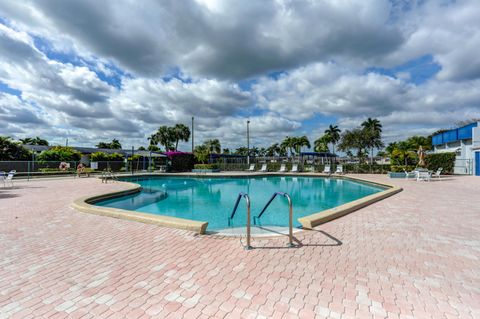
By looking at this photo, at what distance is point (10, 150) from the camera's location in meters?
21.4

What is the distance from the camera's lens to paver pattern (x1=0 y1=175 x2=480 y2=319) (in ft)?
7.10

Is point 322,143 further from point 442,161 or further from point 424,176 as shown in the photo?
point 424,176

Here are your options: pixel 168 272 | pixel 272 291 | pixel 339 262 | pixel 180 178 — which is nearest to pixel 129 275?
pixel 168 272

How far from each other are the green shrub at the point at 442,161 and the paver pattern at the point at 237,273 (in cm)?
1906

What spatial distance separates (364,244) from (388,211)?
2.99m

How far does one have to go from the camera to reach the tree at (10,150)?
20.9 metres

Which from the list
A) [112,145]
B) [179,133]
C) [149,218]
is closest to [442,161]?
[149,218]

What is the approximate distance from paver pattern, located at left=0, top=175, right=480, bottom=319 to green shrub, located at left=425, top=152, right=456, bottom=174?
1906 cm

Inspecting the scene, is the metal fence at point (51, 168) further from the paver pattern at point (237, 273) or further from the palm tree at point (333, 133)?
the palm tree at point (333, 133)

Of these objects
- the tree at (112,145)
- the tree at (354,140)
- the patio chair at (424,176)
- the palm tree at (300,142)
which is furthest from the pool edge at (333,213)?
the tree at (112,145)

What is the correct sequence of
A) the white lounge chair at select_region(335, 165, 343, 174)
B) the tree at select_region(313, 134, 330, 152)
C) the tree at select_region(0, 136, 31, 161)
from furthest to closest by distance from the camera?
the tree at select_region(313, 134, 330, 152)
the white lounge chair at select_region(335, 165, 343, 174)
the tree at select_region(0, 136, 31, 161)

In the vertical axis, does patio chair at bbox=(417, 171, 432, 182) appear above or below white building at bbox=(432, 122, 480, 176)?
below

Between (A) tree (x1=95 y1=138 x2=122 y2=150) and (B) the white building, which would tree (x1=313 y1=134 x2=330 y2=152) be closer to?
(B) the white building

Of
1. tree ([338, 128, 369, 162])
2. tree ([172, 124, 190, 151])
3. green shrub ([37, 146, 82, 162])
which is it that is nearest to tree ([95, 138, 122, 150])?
tree ([172, 124, 190, 151])
